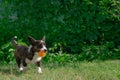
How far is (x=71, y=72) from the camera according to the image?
8906 millimetres

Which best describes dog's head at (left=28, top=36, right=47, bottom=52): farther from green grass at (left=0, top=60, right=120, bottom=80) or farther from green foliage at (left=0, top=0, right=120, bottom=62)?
green foliage at (left=0, top=0, right=120, bottom=62)

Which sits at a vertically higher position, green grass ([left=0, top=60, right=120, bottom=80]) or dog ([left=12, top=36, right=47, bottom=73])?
dog ([left=12, top=36, right=47, bottom=73])

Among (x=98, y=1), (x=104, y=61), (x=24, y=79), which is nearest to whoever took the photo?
(x=24, y=79)

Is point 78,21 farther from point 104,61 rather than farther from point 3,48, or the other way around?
point 3,48

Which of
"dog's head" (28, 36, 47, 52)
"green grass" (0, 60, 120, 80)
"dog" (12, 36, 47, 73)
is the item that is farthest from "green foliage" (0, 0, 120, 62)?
"dog's head" (28, 36, 47, 52)

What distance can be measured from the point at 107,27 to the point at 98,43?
624mm

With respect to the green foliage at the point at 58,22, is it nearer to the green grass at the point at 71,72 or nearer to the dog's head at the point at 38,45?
the green grass at the point at 71,72

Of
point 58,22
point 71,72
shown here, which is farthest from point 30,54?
point 58,22

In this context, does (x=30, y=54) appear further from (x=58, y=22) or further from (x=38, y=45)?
(x=58, y=22)

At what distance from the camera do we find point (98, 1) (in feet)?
37.1

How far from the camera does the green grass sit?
8.38 m

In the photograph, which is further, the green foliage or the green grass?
the green foliage

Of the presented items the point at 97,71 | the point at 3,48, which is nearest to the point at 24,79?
the point at 97,71

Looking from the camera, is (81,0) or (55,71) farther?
(81,0)
